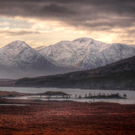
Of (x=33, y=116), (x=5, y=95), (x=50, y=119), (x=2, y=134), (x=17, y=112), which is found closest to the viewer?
(x=2, y=134)

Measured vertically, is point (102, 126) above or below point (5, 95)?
above

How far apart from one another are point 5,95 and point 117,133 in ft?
328

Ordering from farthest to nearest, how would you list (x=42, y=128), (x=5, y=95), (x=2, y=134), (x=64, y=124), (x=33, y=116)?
(x=5, y=95) < (x=33, y=116) < (x=64, y=124) < (x=42, y=128) < (x=2, y=134)

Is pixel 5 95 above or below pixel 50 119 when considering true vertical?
below

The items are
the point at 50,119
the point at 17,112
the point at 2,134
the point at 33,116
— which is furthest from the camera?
the point at 17,112

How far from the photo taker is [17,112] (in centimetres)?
8256

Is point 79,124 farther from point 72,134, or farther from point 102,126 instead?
point 72,134

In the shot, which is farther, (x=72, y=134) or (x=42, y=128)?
(x=42, y=128)

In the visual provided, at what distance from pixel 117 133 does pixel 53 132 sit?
399 inches

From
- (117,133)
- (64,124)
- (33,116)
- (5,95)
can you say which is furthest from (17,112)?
(5,95)

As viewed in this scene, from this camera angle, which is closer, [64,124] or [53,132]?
[53,132]

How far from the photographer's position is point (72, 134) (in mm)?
55531

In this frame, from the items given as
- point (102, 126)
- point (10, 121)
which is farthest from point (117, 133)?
point (10, 121)

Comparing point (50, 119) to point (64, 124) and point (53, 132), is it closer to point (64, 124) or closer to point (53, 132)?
point (64, 124)
